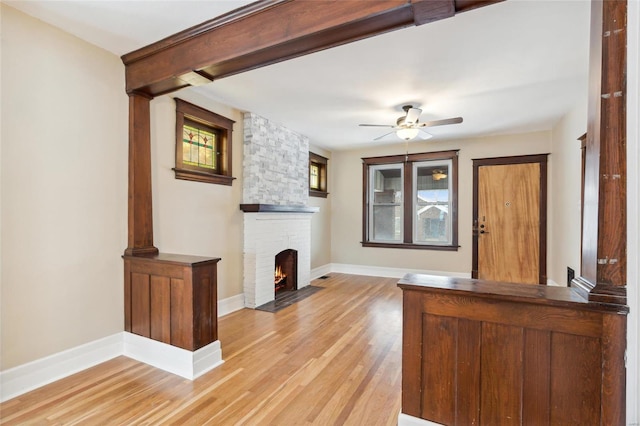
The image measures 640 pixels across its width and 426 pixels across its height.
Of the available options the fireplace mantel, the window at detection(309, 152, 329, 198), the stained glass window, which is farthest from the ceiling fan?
the stained glass window

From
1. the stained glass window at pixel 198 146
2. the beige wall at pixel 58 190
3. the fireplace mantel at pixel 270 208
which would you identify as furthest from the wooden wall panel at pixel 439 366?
the stained glass window at pixel 198 146

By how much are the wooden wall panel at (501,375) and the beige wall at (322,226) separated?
454cm

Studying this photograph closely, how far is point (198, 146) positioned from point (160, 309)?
6.38 feet

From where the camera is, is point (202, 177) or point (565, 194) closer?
point (202, 177)

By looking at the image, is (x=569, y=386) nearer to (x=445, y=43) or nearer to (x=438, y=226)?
(x=445, y=43)

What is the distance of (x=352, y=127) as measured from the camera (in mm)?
4832

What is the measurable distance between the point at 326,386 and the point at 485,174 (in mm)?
4712

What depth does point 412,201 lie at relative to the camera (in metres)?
5.98

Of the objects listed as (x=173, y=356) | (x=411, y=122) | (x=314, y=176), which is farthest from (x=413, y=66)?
(x=314, y=176)

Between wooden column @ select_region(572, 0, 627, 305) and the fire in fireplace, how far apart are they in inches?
160

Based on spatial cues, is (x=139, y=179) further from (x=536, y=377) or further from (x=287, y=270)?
(x=536, y=377)

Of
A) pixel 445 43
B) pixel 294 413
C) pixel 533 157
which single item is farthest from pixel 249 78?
pixel 533 157

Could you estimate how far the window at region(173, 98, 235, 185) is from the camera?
3.32 m

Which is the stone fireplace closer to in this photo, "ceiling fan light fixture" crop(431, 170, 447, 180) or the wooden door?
"ceiling fan light fixture" crop(431, 170, 447, 180)
